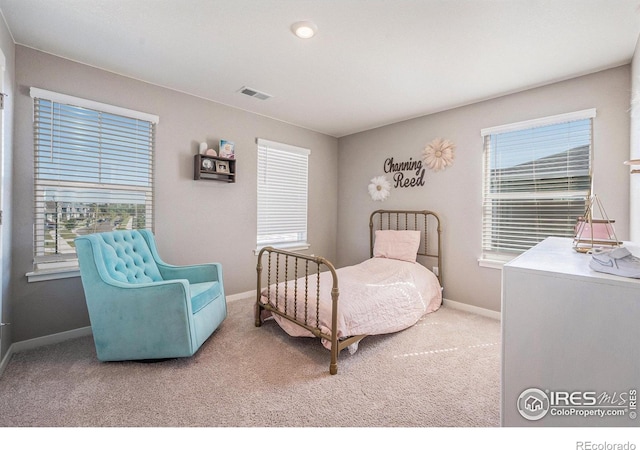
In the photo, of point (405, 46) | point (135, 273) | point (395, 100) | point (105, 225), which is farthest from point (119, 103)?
point (395, 100)

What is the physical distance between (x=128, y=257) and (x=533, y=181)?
13.4 ft

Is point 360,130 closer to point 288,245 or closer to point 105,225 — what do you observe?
point 288,245

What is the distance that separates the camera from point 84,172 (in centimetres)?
255

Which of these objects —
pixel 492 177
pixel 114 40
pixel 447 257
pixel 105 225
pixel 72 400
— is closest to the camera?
pixel 72 400

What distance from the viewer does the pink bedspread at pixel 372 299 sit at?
2.27 meters

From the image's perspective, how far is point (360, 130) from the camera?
14.5 ft

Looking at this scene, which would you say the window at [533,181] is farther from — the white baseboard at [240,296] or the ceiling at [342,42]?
the white baseboard at [240,296]

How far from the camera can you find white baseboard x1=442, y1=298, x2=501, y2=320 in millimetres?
3166

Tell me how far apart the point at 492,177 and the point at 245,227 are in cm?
310

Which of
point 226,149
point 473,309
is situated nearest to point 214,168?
point 226,149

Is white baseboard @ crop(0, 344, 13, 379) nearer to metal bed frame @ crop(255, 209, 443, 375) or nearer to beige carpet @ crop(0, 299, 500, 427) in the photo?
beige carpet @ crop(0, 299, 500, 427)

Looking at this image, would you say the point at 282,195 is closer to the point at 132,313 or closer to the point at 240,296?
the point at 240,296

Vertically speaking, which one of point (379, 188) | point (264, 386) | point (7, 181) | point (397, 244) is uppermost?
point (379, 188)

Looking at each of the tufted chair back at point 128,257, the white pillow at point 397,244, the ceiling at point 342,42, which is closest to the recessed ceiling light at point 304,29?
the ceiling at point 342,42
